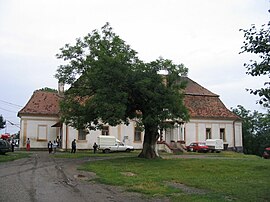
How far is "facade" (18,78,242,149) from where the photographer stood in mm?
50000

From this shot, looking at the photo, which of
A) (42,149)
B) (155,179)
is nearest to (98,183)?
(155,179)

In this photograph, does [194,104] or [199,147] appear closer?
[199,147]

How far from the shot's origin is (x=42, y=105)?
5331 centimetres

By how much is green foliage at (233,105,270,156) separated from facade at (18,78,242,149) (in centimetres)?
1249

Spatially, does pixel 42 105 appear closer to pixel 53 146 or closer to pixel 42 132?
pixel 42 132

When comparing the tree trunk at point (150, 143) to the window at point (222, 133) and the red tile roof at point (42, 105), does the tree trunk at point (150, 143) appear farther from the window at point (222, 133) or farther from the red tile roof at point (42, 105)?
the window at point (222, 133)

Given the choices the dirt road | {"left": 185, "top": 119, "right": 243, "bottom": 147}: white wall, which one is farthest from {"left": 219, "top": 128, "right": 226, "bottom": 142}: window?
the dirt road

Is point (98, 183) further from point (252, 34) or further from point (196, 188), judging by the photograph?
point (252, 34)

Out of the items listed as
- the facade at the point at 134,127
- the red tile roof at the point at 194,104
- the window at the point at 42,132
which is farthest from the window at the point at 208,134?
the window at the point at 42,132

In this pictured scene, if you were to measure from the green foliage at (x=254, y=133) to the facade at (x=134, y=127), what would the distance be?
12.5 metres

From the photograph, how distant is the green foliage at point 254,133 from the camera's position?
6666 cm

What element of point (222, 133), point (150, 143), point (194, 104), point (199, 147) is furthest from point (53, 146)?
point (222, 133)

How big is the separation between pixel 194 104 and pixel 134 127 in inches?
383

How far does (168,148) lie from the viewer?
47.4m
